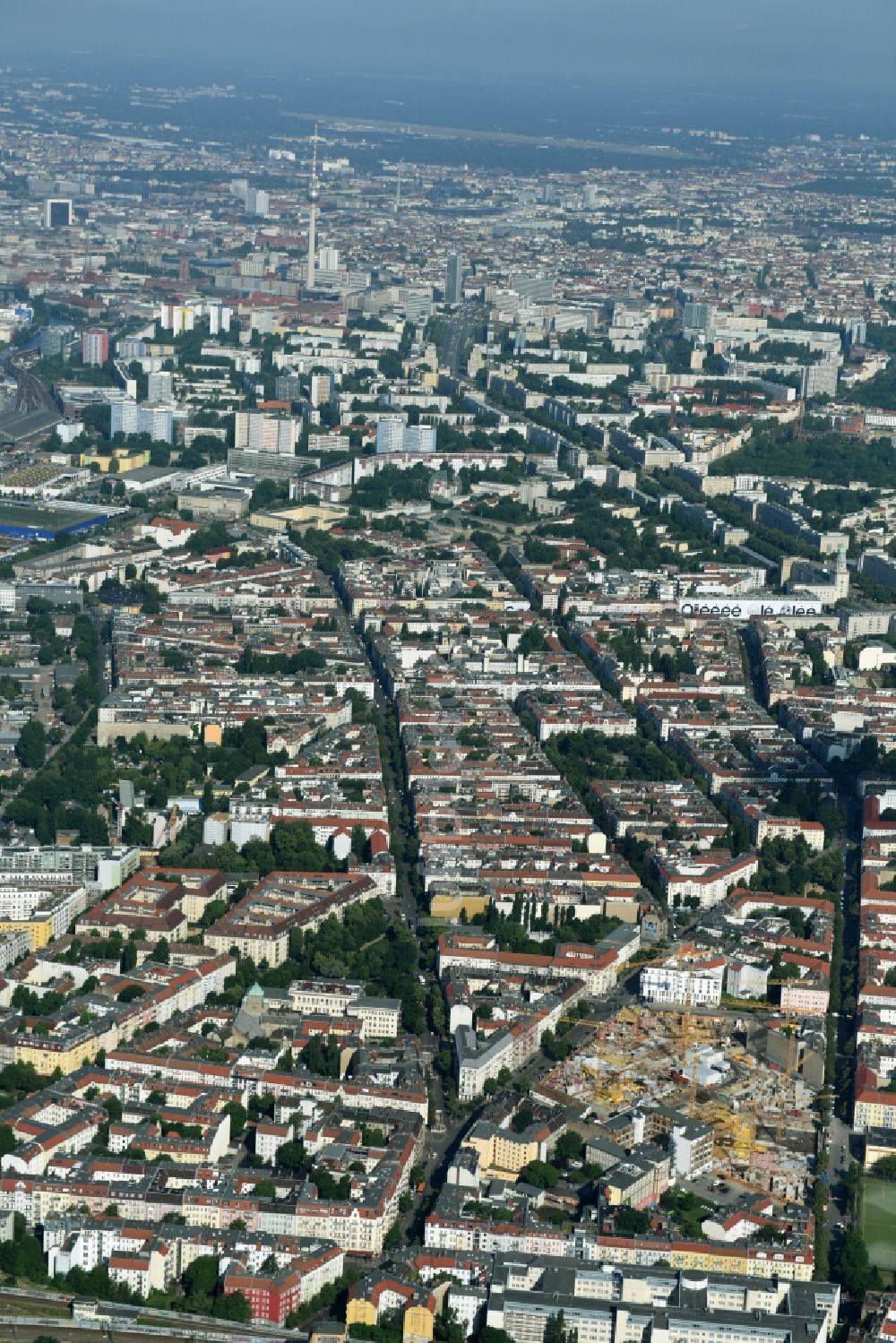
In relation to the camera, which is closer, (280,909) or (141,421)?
(280,909)

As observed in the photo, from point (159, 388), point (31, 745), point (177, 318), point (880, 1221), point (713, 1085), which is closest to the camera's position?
point (880, 1221)

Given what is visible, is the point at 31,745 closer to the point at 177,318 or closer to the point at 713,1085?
the point at 713,1085

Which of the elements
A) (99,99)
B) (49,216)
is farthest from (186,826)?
(99,99)

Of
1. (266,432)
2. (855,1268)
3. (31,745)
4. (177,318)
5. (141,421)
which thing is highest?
(855,1268)

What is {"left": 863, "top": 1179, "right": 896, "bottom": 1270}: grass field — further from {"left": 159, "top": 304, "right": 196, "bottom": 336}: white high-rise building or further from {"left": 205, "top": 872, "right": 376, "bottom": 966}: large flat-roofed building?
{"left": 159, "top": 304, "right": 196, "bottom": 336}: white high-rise building

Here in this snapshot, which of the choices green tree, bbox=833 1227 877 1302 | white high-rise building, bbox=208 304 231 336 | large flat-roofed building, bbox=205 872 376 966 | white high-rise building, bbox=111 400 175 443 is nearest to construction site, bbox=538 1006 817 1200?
green tree, bbox=833 1227 877 1302

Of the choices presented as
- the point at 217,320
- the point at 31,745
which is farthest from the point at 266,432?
the point at 31,745

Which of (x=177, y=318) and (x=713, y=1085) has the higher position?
(x=713, y=1085)
